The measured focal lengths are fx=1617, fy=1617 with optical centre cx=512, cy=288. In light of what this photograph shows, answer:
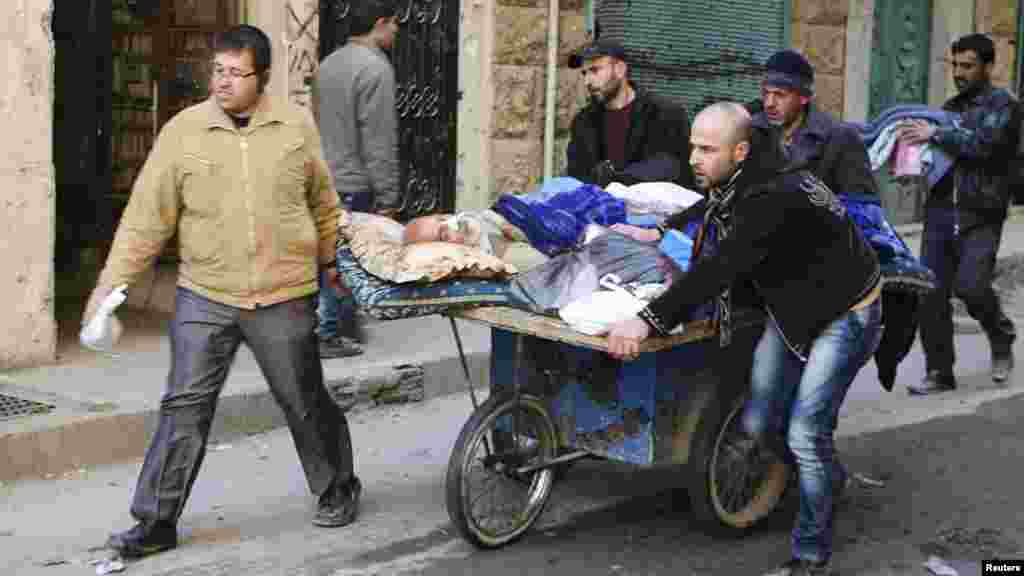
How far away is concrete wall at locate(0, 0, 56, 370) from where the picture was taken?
8172 mm

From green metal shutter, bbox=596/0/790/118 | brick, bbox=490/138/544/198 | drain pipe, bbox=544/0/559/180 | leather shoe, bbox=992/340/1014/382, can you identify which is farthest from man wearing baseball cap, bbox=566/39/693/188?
green metal shutter, bbox=596/0/790/118

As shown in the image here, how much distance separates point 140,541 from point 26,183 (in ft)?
9.60

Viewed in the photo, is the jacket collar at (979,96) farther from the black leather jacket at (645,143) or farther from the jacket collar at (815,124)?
the jacket collar at (815,124)

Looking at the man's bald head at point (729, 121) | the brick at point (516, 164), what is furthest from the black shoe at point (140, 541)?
the brick at point (516, 164)

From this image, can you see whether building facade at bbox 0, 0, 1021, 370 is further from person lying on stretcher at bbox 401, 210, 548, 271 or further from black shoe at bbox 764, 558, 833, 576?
black shoe at bbox 764, 558, 833, 576

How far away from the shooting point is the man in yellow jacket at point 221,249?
590 cm

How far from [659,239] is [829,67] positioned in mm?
8372

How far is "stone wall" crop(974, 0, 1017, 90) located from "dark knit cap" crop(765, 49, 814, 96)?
9.70 m

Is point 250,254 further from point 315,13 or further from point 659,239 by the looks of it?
point 315,13

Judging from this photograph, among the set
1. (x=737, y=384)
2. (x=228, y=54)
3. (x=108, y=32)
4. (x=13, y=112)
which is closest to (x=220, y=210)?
(x=228, y=54)

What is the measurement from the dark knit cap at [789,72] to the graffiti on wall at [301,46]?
369 cm

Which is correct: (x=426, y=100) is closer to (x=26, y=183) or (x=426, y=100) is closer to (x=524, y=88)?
(x=524, y=88)

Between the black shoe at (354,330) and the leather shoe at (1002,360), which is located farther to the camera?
the leather shoe at (1002,360)

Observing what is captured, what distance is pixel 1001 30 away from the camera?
53.0 feet
